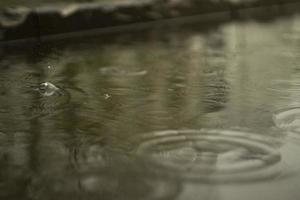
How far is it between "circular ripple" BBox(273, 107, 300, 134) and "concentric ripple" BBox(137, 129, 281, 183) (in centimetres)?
31

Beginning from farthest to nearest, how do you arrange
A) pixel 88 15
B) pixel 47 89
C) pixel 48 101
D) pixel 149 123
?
pixel 88 15 < pixel 47 89 < pixel 48 101 < pixel 149 123

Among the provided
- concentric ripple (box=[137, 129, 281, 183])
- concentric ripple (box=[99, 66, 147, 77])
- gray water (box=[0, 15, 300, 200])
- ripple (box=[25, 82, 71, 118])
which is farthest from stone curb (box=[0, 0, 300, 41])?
concentric ripple (box=[137, 129, 281, 183])

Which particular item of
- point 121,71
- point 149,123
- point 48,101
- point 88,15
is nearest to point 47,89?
point 48,101

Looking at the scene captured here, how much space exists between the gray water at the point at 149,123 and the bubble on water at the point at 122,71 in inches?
0.8

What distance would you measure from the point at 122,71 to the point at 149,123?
1782 mm

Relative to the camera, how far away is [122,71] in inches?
239

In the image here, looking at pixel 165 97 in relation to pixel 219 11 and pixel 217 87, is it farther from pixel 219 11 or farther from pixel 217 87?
pixel 219 11

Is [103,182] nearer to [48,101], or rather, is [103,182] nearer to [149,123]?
[149,123]

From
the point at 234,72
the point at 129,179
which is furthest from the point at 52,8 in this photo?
the point at 129,179

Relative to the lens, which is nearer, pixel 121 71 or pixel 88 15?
pixel 121 71

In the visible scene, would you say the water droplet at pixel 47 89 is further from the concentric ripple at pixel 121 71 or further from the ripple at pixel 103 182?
the ripple at pixel 103 182

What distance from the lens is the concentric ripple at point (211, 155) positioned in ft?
11.4

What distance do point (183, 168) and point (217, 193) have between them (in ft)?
1.25

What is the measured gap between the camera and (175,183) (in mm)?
3346
